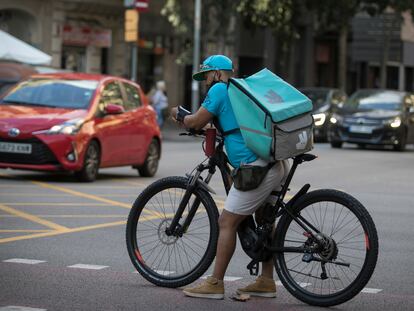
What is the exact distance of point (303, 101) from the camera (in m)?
7.71

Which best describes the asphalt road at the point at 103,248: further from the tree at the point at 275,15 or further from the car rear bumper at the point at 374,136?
the tree at the point at 275,15

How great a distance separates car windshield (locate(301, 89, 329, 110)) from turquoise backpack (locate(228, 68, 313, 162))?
2710 cm

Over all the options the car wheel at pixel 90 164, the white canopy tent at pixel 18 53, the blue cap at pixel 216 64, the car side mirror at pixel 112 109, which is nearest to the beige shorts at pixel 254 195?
the blue cap at pixel 216 64

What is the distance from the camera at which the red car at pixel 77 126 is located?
53.8 ft

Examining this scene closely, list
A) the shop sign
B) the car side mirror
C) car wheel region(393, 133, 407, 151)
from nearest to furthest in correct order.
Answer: the car side mirror < car wheel region(393, 133, 407, 151) < the shop sign

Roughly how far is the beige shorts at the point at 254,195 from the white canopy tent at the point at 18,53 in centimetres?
2020

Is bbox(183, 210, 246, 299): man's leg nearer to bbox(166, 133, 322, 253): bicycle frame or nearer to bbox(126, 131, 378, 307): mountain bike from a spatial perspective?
bbox(126, 131, 378, 307): mountain bike

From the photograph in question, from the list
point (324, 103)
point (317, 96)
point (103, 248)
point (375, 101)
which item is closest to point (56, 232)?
point (103, 248)

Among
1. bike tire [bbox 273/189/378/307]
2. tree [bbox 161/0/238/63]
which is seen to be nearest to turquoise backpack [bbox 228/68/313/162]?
bike tire [bbox 273/189/378/307]

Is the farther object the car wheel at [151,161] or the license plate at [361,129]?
the license plate at [361,129]

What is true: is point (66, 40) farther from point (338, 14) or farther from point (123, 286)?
point (123, 286)

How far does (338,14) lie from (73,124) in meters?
30.8

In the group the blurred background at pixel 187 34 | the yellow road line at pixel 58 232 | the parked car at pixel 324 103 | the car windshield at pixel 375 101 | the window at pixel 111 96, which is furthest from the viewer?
the blurred background at pixel 187 34

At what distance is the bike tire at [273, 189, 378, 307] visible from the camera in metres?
7.42
